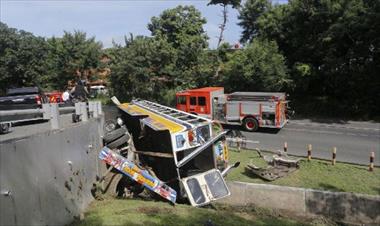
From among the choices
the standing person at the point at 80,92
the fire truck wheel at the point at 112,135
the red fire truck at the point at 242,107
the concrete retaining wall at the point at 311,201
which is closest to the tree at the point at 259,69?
the red fire truck at the point at 242,107

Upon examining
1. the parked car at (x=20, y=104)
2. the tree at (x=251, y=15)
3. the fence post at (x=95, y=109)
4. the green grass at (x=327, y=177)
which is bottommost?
the green grass at (x=327, y=177)

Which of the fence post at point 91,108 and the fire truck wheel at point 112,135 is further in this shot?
the fire truck wheel at point 112,135

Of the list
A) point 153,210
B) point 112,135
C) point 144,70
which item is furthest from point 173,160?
point 144,70

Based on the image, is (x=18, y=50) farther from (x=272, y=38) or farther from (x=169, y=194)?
(x=169, y=194)

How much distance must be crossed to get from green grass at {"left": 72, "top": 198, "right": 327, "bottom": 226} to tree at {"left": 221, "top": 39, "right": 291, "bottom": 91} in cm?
1839

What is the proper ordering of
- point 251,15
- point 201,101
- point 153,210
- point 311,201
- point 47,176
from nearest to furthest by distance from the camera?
point 47,176
point 153,210
point 311,201
point 201,101
point 251,15

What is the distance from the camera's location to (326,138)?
63.2 ft

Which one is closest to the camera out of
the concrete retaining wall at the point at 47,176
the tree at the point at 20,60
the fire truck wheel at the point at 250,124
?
the concrete retaining wall at the point at 47,176

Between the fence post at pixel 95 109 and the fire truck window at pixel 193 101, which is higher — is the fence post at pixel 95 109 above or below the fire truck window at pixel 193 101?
above

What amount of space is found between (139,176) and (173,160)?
1.03 metres

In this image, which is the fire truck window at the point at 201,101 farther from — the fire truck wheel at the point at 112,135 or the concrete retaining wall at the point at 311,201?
the fire truck wheel at the point at 112,135

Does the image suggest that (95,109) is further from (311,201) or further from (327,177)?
(327,177)

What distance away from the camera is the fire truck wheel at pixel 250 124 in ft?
70.4

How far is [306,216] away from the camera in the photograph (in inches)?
379
